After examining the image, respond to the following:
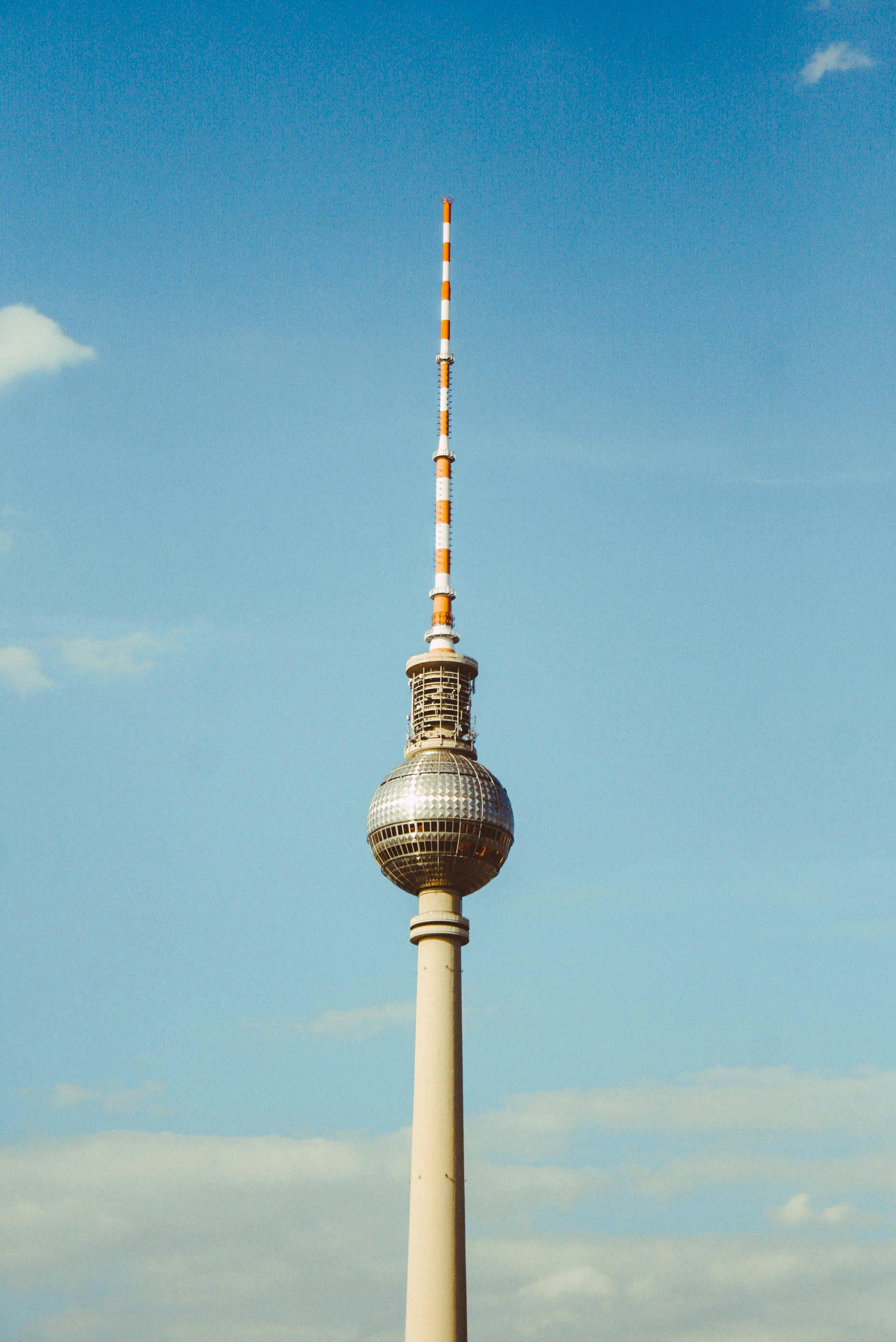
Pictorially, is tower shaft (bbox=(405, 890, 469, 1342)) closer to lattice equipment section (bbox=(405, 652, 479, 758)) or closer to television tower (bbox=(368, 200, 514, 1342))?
television tower (bbox=(368, 200, 514, 1342))

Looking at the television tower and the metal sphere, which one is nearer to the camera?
the television tower

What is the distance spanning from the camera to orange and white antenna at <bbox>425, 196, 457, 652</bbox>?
14000 centimetres

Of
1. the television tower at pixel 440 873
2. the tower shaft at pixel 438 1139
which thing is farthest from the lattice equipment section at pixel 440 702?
the tower shaft at pixel 438 1139

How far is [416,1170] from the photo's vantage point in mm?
121938

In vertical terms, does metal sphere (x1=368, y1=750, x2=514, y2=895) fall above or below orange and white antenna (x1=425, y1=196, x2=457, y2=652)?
below

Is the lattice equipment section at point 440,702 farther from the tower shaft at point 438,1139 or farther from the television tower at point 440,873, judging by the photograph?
the tower shaft at point 438,1139

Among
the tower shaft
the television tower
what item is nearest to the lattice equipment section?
the television tower

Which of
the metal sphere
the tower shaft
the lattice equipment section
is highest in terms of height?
the lattice equipment section

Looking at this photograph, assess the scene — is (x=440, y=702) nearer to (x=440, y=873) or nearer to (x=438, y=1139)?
(x=440, y=873)

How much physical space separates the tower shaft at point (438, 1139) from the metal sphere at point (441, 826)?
7.30ft

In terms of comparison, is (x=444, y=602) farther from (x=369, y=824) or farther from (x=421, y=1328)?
(x=421, y=1328)

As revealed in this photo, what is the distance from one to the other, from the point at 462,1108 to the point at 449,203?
7530cm

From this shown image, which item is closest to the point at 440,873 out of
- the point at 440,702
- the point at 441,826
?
the point at 441,826

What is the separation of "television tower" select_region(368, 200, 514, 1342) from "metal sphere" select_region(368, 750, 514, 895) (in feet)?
0.26
